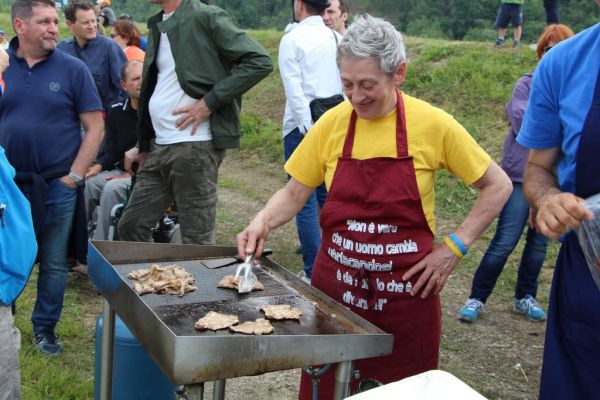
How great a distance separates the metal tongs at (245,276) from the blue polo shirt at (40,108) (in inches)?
72.7

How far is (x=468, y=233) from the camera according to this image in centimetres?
256

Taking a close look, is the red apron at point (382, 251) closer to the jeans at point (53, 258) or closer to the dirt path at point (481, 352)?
the dirt path at point (481, 352)

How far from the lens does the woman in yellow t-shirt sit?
242cm

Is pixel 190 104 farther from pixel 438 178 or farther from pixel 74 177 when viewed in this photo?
pixel 438 178

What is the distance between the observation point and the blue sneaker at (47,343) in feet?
13.3

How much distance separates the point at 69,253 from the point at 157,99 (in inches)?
42.4

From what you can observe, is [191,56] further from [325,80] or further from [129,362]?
[129,362]

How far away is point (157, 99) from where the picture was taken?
4.16 metres

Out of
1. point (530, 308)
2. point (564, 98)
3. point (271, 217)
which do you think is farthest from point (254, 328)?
point (530, 308)

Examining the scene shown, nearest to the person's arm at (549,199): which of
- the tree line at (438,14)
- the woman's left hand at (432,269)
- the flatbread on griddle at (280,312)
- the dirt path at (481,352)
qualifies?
the woman's left hand at (432,269)

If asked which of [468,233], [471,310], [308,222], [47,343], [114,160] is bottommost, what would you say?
[47,343]

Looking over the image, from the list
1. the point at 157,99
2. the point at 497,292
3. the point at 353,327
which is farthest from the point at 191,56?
the point at 497,292

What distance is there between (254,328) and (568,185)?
106 centimetres

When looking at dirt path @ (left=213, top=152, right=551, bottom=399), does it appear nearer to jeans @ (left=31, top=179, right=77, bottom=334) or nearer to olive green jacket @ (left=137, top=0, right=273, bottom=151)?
jeans @ (left=31, top=179, right=77, bottom=334)
